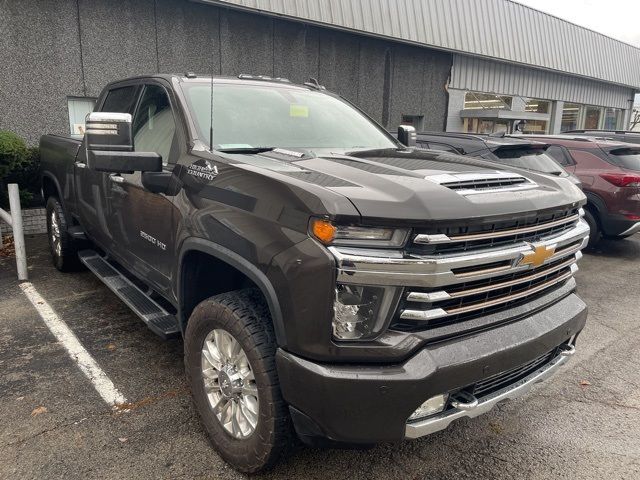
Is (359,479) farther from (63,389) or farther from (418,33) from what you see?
(418,33)

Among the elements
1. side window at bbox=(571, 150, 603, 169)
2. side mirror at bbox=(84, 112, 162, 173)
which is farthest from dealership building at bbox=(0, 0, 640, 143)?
side mirror at bbox=(84, 112, 162, 173)

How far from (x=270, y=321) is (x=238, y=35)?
28.5ft

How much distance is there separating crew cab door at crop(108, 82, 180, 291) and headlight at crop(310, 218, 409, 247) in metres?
1.23

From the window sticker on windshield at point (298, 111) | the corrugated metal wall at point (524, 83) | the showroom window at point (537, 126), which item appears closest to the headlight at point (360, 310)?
the window sticker on windshield at point (298, 111)

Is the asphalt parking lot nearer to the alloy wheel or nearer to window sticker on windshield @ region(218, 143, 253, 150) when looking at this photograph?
the alloy wheel

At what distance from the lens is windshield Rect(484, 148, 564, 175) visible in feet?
18.8

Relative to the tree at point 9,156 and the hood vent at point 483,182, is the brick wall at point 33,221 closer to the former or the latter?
the tree at point 9,156

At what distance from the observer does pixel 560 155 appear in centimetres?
765

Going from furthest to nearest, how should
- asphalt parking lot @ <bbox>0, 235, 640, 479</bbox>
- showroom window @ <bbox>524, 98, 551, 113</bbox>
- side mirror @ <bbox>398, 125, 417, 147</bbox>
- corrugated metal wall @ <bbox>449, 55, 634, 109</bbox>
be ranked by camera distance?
1. showroom window @ <bbox>524, 98, 551, 113</bbox>
2. corrugated metal wall @ <bbox>449, 55, 634, 109</bbox>
3. side mirror @ <bbox>398, 125, 417, 147</bbox>
4. asphalt parking lot @ <bbox>0, 235, 640, 479</bbox>

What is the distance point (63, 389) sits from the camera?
314 centimetres

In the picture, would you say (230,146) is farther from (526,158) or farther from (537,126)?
(537,126)

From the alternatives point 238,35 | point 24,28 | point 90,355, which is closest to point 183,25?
point 238,35

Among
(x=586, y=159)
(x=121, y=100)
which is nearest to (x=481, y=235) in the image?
(x=121, y=100)

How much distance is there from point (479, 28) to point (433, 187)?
13484 mm
